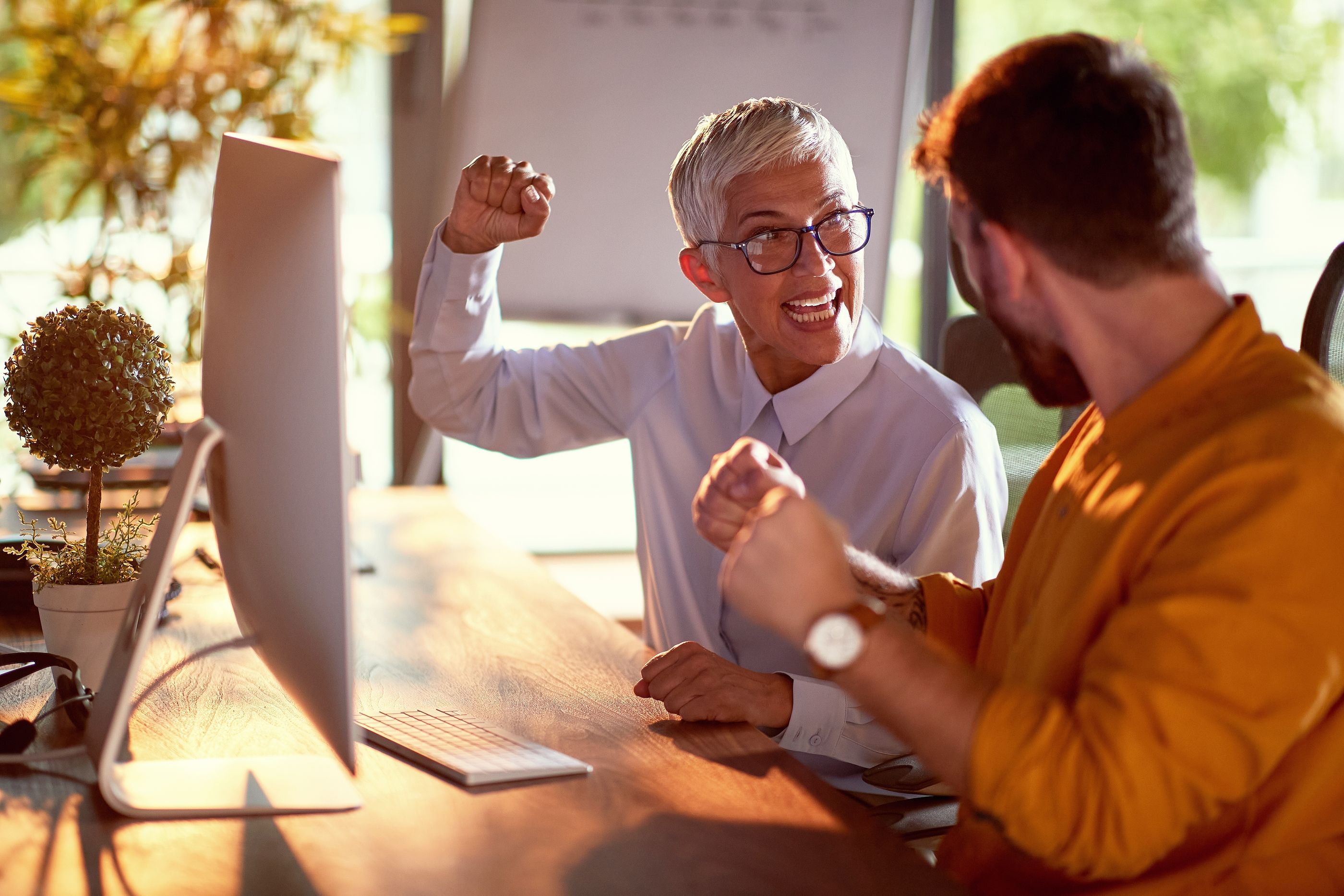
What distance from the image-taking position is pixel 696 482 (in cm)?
199

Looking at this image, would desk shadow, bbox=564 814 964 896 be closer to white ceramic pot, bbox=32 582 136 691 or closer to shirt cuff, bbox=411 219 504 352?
white ceramic pot, bbox=32 582 136 691

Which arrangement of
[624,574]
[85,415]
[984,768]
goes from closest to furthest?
[984,768], [85,415], [624,574]

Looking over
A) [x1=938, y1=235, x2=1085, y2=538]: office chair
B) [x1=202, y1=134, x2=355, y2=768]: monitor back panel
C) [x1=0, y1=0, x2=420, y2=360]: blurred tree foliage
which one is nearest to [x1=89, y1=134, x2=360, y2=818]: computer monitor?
[x1=202, y1=134, x2=355, y2=768]: monitor back panel

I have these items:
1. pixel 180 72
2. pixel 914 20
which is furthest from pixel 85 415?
pixel 914 20

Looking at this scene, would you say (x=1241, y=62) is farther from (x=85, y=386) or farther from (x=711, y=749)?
(x=85, y=386)

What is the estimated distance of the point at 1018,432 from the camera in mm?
1992

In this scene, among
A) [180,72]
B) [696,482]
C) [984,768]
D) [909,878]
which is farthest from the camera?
[180,72]

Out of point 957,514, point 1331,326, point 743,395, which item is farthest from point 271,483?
point 1331,326

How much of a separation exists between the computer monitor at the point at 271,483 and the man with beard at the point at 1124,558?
32 centimetres

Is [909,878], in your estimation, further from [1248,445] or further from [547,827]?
[1248,445]

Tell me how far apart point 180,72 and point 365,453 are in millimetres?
1315

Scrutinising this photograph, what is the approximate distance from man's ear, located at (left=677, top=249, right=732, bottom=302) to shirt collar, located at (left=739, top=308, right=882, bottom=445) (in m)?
0.21

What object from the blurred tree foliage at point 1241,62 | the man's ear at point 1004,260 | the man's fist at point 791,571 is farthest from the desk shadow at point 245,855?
the blurred tree foliage at point 1241,62

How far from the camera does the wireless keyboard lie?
45.8 inches
